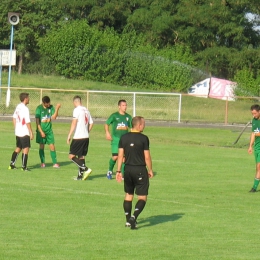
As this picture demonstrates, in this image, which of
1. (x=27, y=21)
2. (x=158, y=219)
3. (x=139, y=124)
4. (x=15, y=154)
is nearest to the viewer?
(x=139, y=124)

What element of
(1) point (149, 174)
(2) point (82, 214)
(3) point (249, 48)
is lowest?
(2) point (82, 214)

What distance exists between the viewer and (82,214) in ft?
42.4

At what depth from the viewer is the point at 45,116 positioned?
20.1m

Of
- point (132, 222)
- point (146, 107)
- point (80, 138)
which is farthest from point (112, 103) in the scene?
point (132, 222)

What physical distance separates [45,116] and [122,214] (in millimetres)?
7633

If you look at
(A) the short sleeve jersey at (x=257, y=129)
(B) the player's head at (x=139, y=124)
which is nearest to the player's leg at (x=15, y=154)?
(A) the short sleeve jersey at (x=257, y=129)

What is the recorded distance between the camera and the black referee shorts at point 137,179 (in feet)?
37.3

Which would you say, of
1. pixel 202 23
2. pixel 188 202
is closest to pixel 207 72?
pixel 202 23

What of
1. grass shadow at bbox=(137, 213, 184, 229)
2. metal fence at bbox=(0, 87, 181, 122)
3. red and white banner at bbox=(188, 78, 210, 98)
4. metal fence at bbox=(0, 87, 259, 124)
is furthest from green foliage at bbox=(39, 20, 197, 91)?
grass shadow at bbox=(137, 213, 184, 229)

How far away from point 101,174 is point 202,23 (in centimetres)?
4871

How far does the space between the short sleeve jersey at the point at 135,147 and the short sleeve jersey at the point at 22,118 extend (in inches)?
299

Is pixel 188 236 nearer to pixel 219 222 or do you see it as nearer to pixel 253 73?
Answer: pixel 219 222

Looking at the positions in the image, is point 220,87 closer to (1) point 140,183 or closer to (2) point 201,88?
(2) point 201,88

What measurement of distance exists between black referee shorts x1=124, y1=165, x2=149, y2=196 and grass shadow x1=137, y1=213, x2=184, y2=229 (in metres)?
0.75
